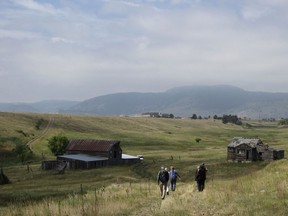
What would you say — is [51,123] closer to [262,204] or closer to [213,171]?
[213,171]

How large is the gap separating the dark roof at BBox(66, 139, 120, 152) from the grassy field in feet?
18.8

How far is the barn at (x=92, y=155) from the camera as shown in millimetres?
89312

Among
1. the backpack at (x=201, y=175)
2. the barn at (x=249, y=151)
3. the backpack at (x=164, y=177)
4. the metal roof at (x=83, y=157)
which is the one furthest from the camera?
the barn at (x=249, y=151)

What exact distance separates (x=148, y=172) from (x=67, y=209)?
172ft

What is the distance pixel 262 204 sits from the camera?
19.8m

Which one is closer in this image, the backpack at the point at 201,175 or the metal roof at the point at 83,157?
the backpack at the point at 201,175

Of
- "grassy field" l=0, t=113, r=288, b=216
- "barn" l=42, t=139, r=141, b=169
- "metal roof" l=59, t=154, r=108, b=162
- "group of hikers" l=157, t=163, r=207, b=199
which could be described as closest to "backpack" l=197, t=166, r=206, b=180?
"group of hikers" l=157, t=163, r=207, b=199

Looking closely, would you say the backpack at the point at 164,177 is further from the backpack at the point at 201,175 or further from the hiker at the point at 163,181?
the backpack at the point at 201,175

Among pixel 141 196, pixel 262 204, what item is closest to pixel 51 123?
pixel 141 196

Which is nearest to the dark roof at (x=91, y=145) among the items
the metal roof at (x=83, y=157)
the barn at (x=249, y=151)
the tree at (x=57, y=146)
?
the tree at (x=57, y=146)

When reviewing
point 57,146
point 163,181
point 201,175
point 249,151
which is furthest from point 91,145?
point 201,175

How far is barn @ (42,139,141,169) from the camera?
293 ft

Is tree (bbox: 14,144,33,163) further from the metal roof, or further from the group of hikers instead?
the group of hikers

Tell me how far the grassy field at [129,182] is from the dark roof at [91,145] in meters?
5.72
